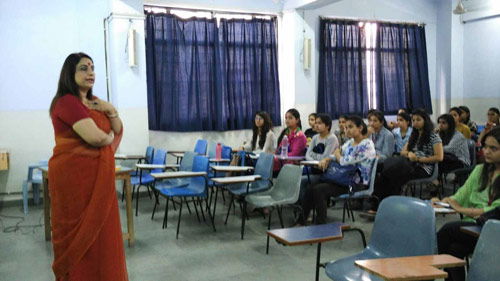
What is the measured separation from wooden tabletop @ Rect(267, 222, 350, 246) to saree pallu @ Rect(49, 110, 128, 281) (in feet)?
3.27

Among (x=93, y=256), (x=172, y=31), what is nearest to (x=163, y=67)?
(x=172, y=31)

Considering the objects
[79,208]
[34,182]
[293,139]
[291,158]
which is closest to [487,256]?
[79,208]

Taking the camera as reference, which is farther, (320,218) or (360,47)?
(360,47)

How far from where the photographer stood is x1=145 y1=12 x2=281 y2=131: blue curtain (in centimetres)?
706

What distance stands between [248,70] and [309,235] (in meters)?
5.29

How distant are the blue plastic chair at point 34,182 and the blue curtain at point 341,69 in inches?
178

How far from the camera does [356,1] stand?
856cm

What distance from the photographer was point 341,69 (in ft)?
27.5

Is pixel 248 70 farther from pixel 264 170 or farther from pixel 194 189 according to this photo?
pixel 194 189

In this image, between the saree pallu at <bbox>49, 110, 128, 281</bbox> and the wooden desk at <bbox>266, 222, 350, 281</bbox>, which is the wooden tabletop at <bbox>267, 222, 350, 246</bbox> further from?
the saree pallu at <bbox>49, 110, 128, 281</bbox>

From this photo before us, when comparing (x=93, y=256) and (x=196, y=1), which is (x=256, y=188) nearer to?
(x=93, y=256)

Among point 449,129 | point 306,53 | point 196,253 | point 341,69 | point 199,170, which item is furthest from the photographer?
point 341,69

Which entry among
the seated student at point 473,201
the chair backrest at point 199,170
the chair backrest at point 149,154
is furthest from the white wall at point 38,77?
the seated student at point 473,201

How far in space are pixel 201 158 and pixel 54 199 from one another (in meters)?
2.51
